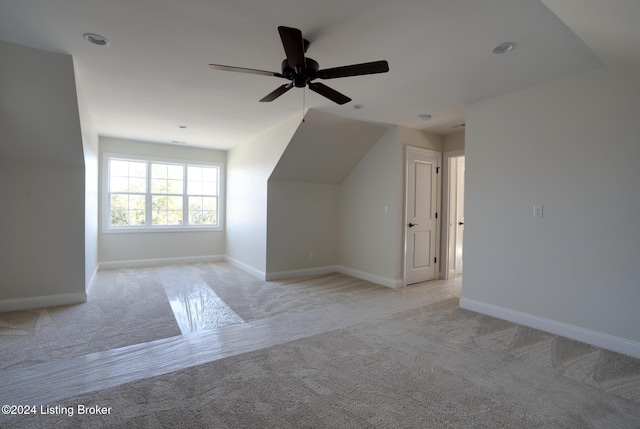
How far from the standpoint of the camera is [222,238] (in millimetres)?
7176

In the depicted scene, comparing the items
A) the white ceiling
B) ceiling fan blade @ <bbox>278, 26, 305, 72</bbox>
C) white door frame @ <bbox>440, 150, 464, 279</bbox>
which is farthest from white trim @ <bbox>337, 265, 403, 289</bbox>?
ceiling fan blade @ <bbox>278, 26, 305, 72</bbox>

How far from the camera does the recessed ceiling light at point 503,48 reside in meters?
2.45

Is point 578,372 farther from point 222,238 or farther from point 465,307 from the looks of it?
point 222,238

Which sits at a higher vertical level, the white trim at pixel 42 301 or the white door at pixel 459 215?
the white door at pixel 459 215

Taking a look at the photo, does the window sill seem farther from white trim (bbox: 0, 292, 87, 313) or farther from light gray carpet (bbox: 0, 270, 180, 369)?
white trim (bbox: 0, 292, 87, 313)

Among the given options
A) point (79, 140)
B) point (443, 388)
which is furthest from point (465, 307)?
point (79, 140)

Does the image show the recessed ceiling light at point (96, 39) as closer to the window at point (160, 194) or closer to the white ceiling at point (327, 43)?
the white ceiling at point (327, 43)

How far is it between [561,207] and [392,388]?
95.9 inches

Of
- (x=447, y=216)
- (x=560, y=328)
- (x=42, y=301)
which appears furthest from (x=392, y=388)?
A: (x=42, y=301)

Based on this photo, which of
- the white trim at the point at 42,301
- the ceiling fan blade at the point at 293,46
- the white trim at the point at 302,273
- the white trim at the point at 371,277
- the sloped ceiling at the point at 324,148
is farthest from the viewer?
the white trim at the point at 302,273

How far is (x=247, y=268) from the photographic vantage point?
5.94 meters

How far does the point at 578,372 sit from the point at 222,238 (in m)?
6.34

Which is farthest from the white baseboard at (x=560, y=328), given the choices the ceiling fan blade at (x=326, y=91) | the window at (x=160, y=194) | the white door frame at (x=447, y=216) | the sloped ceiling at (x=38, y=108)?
the window at (x=160, y=194)

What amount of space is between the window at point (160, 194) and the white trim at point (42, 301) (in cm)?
242
